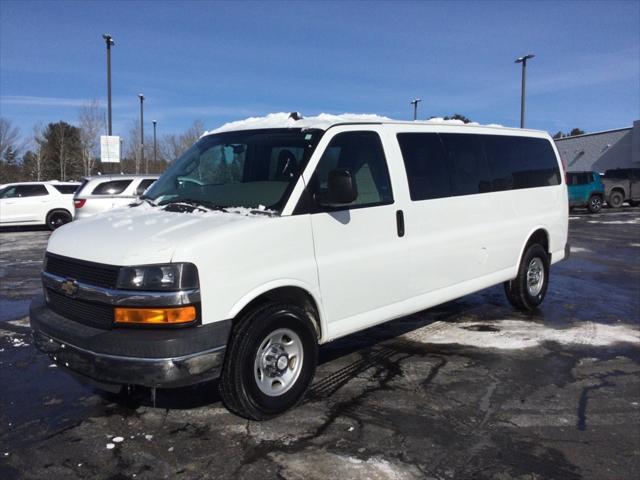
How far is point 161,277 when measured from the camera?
3340mm

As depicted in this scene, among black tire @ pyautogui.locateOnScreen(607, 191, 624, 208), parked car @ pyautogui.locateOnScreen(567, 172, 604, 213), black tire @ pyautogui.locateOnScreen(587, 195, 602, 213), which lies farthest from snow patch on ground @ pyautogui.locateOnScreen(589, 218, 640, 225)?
black tire @ pyautogui.locateOnScreen(607, 191, 624, 208)

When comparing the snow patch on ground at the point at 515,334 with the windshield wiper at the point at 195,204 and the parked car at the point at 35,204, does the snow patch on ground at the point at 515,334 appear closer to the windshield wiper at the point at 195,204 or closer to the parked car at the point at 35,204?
the windshield wiper at the point at 195,204

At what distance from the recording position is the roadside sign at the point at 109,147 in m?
21.9

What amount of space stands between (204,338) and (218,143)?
208 cm

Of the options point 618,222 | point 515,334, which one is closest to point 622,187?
point 618,222

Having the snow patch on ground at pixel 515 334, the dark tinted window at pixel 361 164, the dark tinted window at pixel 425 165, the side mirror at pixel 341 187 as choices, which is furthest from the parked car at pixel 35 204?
the side mirror at pixel 341 187

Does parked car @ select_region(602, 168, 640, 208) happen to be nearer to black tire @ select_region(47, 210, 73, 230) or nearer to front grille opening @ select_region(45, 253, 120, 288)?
black tire @ select_region(47, 210, 73, 230)

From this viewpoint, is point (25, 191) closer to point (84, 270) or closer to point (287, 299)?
point (84, 270)

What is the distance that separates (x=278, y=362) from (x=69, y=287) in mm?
1514

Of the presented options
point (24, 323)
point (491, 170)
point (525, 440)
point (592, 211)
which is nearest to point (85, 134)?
point (592, 211)

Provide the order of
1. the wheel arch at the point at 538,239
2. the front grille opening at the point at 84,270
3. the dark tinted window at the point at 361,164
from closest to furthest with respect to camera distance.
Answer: the front grille opening at the point at 84,270 → the dark tinted window at the point at 361,164 → the wheel arch at the point at 538,239

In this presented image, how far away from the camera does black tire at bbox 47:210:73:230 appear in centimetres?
1866

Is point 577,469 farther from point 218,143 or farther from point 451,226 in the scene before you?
point 218,143

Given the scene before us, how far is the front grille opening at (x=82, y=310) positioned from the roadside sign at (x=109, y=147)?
1939cm
